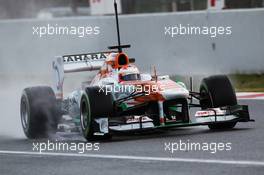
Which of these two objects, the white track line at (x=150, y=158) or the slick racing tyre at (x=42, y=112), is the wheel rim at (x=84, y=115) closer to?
the slick racing tyre at (x=42, y=112)

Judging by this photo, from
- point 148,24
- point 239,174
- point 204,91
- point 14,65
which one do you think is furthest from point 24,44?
point 239,174

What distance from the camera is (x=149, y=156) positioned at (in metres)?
11.0

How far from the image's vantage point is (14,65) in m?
26.3

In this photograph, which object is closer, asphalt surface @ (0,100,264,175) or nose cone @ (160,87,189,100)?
asphalt surface @ (0,100,264,175)

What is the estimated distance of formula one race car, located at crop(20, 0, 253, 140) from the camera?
41.4 feet

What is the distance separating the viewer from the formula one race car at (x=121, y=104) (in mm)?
12633

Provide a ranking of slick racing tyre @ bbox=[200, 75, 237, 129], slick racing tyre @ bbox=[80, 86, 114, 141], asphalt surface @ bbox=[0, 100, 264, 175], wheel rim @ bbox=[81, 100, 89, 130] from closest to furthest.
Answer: asphalt surface @ bbox=[0, 100, 264, 175] → slick racing tyre @ bbox=[80, 86, 114, 141] → wheel rim @ bbox=[81, 100, 89, 130] → slick racing tyre @ bbox=[200, 75, 237, 129]

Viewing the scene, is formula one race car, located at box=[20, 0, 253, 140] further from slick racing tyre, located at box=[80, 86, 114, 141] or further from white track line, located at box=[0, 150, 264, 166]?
white track line, located at box=[0, 150, 264, 166]

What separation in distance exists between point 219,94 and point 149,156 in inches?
109

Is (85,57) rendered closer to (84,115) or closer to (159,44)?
(84,115)

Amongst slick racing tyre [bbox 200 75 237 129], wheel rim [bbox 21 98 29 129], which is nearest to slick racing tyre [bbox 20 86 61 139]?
wheel rim [bbox 21 98 29 129]

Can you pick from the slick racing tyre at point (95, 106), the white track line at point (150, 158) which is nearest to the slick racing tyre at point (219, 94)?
the slick racing tyre at point (95, 106)

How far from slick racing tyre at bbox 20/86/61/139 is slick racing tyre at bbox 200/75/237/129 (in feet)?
7.04

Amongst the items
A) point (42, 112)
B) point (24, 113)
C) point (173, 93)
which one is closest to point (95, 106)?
point (173, 93)
